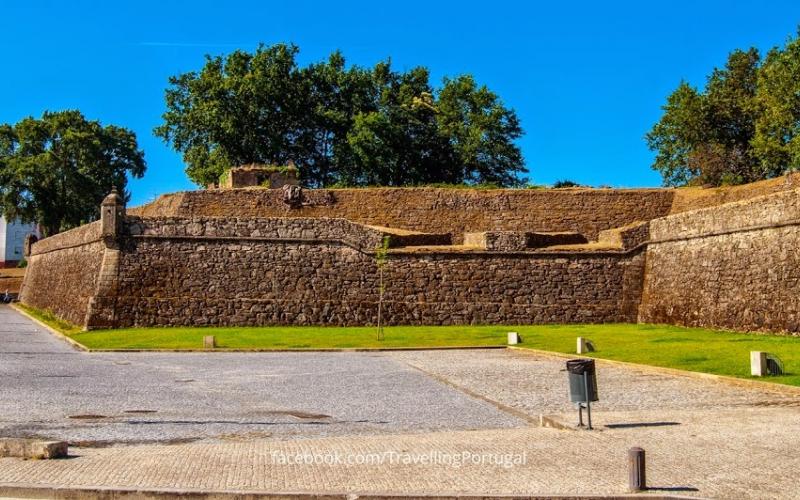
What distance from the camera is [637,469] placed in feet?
23.6

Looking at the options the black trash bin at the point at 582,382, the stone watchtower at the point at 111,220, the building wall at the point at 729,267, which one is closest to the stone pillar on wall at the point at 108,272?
the stone watchtower at the point at 111,220

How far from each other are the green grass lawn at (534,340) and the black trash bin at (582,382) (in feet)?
18.8

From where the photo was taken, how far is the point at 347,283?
3059 centimetres

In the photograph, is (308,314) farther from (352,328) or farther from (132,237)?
(132,237)

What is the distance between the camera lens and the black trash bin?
10523 mm

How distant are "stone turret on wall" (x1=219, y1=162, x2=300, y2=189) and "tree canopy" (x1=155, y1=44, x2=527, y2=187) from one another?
851 cm

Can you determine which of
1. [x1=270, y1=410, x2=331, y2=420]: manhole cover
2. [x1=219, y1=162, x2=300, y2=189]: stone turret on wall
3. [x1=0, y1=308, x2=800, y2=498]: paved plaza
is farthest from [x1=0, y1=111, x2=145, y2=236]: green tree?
[x1=270, y1=410, x2=331, y2=420]: manhole cover

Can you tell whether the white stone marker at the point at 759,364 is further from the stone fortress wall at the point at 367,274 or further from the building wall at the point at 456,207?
the building wall at the point at 456,207

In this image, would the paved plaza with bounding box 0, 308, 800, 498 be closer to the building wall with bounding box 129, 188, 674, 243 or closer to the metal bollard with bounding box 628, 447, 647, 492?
the metal bollard with bounding box 628, 447, 647, 492

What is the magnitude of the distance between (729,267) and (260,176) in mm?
24786

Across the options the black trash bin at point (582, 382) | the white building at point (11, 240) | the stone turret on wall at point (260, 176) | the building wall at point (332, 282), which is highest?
the white building at point (11, 240)

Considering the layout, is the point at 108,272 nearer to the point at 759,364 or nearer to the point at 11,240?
the point at 759,364

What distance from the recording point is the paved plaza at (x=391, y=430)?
7.61 meters

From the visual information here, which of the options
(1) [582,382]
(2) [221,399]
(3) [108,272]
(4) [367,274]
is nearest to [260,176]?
(4) [367,274]
